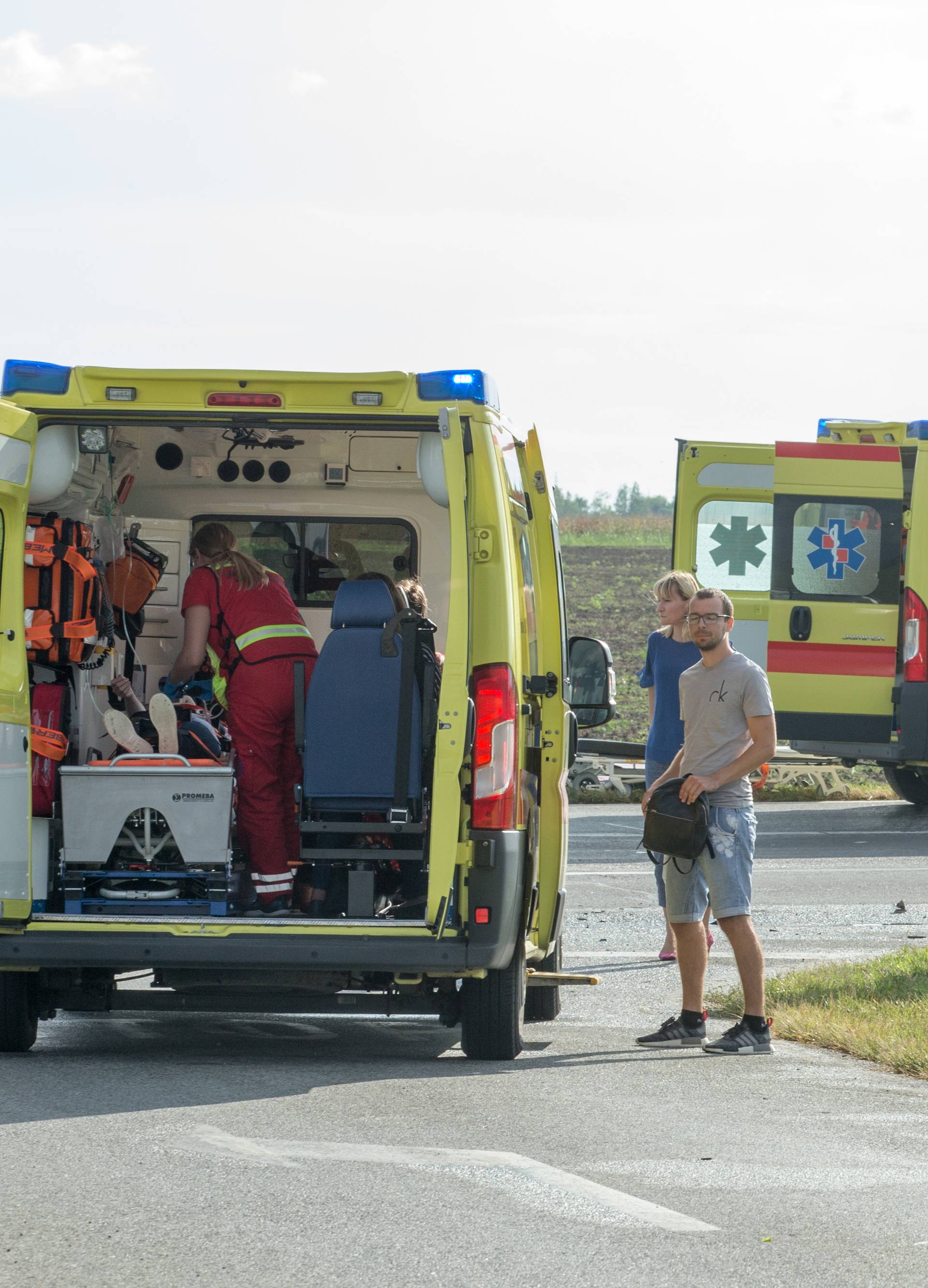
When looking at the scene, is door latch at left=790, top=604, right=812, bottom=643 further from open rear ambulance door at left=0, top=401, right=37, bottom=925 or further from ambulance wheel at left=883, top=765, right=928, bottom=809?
open rear ambulance door at left=0, top=401, right=37, bottom=925

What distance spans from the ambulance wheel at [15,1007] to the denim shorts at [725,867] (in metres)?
2.44

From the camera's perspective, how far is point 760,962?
7.57 m

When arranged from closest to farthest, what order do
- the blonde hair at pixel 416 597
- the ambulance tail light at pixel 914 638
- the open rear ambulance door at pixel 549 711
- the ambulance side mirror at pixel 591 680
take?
1. the open rear ambulance door at pixel 549 711
2. the ambulance side mirror at pixel 591 680
3. the blonde hair at pixel 416 597
4. the ambulance tail light at pixel 914 638

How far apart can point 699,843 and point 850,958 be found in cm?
296

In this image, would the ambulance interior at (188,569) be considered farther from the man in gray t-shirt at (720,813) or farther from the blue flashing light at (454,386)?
the man in gray t-shirt at (720,813)

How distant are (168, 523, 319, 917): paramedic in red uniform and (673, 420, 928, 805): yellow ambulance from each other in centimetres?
779

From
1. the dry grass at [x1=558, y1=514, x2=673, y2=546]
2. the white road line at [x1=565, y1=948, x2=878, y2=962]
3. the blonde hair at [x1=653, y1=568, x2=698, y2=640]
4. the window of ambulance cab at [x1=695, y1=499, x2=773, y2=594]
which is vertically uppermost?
the dry grass at [x1=558, y1=514, x2=673, y2=546]

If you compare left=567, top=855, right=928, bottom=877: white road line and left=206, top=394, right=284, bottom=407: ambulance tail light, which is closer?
left=206, top=394, right=284, bottom=407: ambulance tail light

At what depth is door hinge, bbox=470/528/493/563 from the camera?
682 cm

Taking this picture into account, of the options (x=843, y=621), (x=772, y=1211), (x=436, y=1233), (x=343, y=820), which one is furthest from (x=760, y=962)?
(x=843, y=621)

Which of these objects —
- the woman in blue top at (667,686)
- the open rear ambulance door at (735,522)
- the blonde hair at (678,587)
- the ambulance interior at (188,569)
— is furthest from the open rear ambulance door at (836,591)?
the blonde hair at (678,587)

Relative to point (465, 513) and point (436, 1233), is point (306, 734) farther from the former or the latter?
point (436, 1233)

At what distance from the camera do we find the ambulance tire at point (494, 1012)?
7066 mm

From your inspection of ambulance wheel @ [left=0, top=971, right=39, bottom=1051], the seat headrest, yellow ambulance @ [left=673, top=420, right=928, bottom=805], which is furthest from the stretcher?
yellow ambulance @ [left=673, top=420, right=928, bottom=805]
